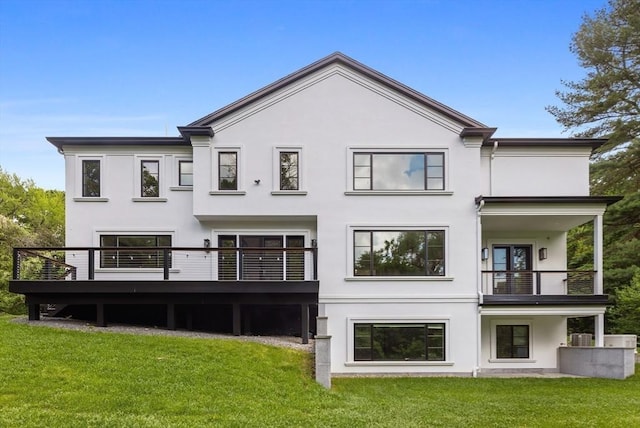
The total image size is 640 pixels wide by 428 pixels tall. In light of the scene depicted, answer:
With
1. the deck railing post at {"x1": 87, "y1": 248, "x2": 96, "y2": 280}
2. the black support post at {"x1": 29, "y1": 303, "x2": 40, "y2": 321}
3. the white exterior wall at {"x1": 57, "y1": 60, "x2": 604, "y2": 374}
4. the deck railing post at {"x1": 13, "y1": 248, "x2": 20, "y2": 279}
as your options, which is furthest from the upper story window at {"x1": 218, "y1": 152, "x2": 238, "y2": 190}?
the black support post at {"x1": 29, "y1": 303, "x2": 40, "y2": 321}

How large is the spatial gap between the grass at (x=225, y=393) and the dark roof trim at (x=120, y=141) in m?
5.99

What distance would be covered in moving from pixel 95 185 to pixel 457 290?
40.1ft

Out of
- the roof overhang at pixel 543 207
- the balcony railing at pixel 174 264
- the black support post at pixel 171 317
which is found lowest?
the black support post at pixel 171 317

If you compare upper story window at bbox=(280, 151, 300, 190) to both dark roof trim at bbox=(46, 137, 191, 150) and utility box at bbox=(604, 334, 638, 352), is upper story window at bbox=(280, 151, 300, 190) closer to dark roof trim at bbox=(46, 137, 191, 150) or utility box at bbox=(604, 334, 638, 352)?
dark roof trim at bbox=(46, 137, 191, 150)

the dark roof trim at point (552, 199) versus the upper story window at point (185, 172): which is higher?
the upper story window at point (185, 172)

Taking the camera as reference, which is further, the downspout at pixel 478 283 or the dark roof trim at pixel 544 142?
the dark roof trim at pixel 544 142

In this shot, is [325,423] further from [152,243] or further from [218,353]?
[152,243]

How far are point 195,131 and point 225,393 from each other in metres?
8.44

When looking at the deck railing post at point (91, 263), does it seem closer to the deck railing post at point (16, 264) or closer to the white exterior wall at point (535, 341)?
the deck railing post at point (16, 264)

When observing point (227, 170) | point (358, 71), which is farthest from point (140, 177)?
point (358, 71)

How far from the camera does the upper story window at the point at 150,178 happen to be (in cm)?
1550

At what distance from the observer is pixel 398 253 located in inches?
576

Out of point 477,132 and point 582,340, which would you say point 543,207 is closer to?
point 477,132

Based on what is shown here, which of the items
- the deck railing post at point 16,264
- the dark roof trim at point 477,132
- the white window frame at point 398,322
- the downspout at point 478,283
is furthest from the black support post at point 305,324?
the deck railing post at point 16,264
